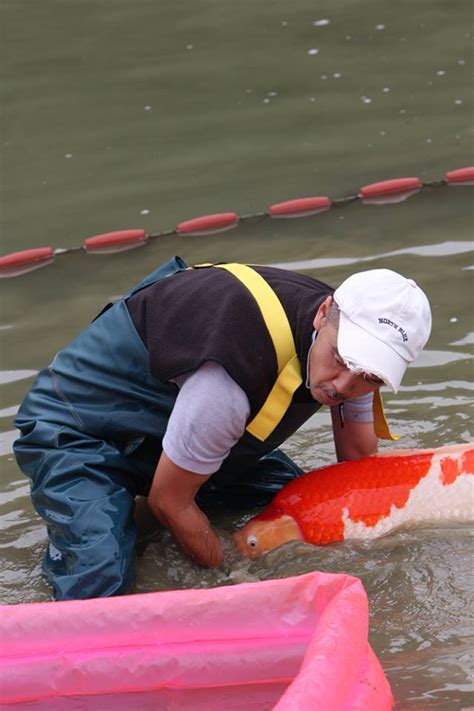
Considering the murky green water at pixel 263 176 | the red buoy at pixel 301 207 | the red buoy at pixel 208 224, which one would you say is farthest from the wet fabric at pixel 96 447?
the red buoy at pixel 301 207

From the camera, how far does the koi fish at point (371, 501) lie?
3553 mm

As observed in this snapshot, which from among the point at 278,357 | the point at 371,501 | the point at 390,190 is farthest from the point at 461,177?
the point at 278,357

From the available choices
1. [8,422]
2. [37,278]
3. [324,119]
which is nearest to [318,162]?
[324,119]

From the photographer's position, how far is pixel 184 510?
341 cm

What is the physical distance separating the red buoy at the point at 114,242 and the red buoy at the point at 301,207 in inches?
29.1

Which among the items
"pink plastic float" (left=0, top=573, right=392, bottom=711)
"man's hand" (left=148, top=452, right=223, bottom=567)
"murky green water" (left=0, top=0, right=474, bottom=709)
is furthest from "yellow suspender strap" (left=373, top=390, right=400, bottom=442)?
"pink plastic float" (left=0, top=573, right=392, bottom=711)

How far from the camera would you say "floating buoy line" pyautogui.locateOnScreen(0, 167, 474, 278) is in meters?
6.02

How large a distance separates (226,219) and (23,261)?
1080mm

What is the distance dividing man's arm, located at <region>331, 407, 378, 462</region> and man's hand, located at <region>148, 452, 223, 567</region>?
55 cm

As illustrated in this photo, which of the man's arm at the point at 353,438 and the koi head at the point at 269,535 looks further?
the man's arm at the point at 353,438

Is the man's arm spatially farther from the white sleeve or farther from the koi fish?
the white sleeve

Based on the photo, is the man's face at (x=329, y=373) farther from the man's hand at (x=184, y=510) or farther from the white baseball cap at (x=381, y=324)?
the man's hand at (x=184, y=510)

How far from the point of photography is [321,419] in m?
4.59

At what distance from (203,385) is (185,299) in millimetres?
287
